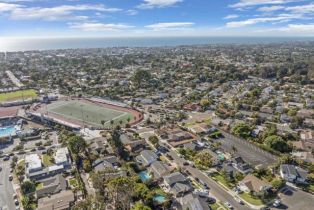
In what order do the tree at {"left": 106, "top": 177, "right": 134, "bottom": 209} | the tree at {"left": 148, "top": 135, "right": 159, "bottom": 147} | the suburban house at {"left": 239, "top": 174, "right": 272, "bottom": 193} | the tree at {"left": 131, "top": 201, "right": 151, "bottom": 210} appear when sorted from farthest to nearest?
the tree at {"left": 148, "top": 135, "right": 159, "bottom": 147} → the suburban house at {"left": 239, "top": 174, "right": 272, "bottom": 193} → the tree at {"left": 106, "top": 177, "right": 134, "bottom": 209} → the tree at {"left": 131, "top": 201, "right": 151, "bottom": 210}

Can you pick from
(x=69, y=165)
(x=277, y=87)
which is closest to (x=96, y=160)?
(x=69, y=165)

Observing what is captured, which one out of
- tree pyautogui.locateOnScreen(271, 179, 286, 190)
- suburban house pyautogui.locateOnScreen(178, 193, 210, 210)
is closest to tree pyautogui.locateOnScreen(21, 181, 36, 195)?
suburban house pyautogui.locateOnScreen(178, 193, 210, 210)

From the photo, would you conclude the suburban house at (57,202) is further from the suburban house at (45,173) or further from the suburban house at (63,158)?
the suburban house at (63,158)

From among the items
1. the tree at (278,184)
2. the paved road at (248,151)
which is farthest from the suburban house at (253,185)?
the paved road at (248,151)

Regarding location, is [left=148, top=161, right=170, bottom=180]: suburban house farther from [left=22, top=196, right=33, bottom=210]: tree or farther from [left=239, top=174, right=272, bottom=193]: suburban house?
[left=22, top=196, right=33, bottom=210]: tree

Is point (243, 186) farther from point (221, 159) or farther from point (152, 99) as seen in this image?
point (152, 99)

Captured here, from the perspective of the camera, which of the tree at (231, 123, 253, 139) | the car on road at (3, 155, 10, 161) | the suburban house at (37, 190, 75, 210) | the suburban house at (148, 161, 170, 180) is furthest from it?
the tree at (231, 123, 253, 139)

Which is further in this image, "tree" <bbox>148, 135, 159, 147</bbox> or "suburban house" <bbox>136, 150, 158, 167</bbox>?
"tree" <bbox>148, 135, 159, 147</bbox>
